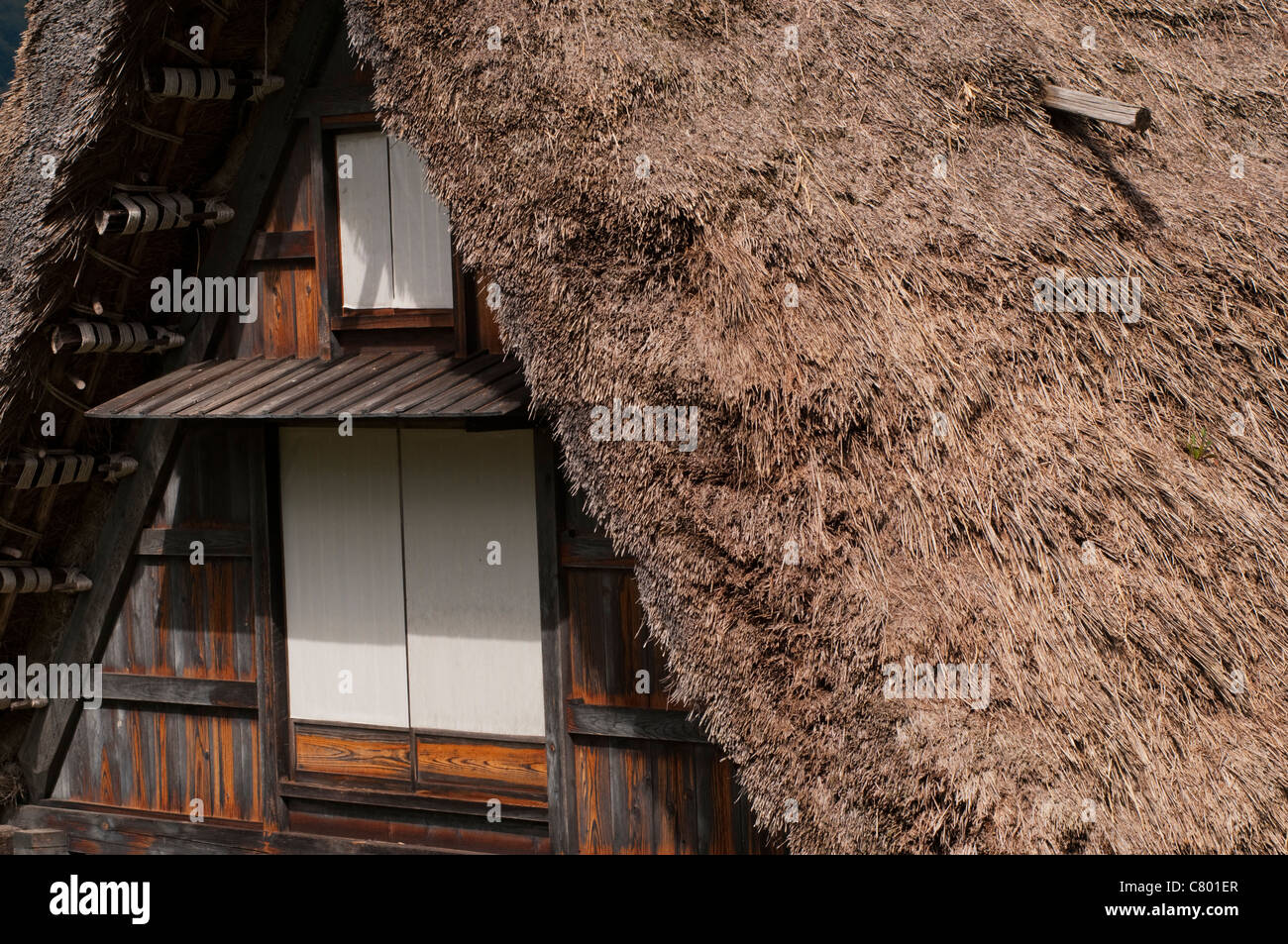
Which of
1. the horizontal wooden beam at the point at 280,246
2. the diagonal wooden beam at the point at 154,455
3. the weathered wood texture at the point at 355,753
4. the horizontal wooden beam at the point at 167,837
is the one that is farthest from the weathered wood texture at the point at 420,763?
the horizontal wooden beam at the point at 280,246

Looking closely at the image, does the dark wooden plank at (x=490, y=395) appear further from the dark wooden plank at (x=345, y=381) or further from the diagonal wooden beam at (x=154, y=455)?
the diagonal wooden beam at (x=154, y=455)

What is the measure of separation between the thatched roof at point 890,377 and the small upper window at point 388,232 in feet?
2.99

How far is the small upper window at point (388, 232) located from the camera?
580 cm

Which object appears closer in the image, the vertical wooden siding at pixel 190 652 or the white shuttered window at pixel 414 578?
the white shuttered window at pixel 414 578

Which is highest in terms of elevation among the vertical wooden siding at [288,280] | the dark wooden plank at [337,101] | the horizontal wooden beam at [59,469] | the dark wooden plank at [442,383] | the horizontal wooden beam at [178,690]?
the dark wooden plank at [337,101]

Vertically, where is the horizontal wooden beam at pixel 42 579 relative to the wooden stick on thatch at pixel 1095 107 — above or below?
below

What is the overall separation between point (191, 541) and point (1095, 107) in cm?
474

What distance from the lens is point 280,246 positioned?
6.11m

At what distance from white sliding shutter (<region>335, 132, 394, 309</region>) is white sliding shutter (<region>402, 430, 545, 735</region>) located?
2.39 feet

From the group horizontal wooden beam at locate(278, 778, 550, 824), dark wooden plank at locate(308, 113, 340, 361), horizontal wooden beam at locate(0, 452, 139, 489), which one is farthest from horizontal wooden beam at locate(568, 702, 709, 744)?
horizontal wooden beam at locate(0, 452, 139, 489)

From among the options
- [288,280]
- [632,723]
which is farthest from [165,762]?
[632,723]

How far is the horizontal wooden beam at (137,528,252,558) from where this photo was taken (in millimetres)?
6184

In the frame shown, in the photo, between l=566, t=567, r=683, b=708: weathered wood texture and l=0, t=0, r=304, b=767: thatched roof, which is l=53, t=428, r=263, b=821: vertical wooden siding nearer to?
l=0, t=0, r=304, b=767: thatched roof

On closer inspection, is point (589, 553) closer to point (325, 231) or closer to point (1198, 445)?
point (325, 231)
